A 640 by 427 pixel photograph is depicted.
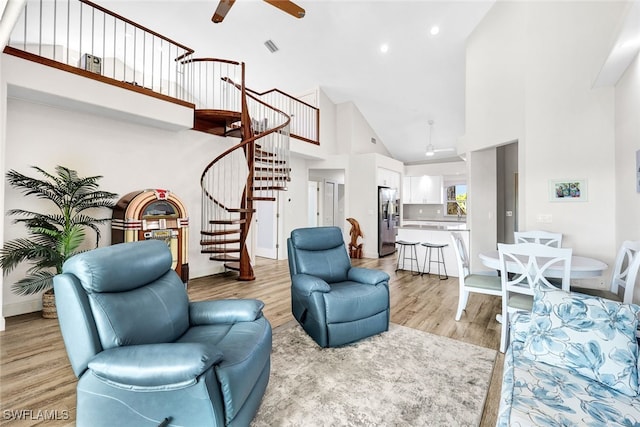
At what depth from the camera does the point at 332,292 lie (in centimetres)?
257

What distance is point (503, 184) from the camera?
5840 millimetres

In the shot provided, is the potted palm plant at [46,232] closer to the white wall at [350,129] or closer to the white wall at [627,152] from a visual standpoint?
the white wall at [350,129]

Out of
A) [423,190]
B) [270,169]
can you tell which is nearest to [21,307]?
[270,169]

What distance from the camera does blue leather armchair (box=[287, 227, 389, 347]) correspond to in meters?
2.48

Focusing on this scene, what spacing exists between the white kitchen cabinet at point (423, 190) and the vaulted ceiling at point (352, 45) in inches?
65.7

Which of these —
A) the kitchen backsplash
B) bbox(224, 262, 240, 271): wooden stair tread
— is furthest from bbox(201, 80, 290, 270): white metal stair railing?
the kitchen backsplash

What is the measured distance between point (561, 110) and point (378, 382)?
3.90 metres

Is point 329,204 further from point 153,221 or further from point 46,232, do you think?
point 46,232

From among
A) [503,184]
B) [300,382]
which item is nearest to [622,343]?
[300,382]

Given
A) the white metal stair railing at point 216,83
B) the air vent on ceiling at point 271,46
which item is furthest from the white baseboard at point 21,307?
the air vent on ceiling at point 271,46

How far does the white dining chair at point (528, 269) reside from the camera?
2.33 m

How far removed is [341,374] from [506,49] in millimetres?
4781

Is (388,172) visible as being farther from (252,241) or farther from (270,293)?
(270,293)

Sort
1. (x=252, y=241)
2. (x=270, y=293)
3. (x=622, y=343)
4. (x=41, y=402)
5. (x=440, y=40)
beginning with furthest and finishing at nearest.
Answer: (x=252, y=241) → (x=440, y=40) → (x=270, y=293) → (x=41, y=402) → (x=622, y=343)
